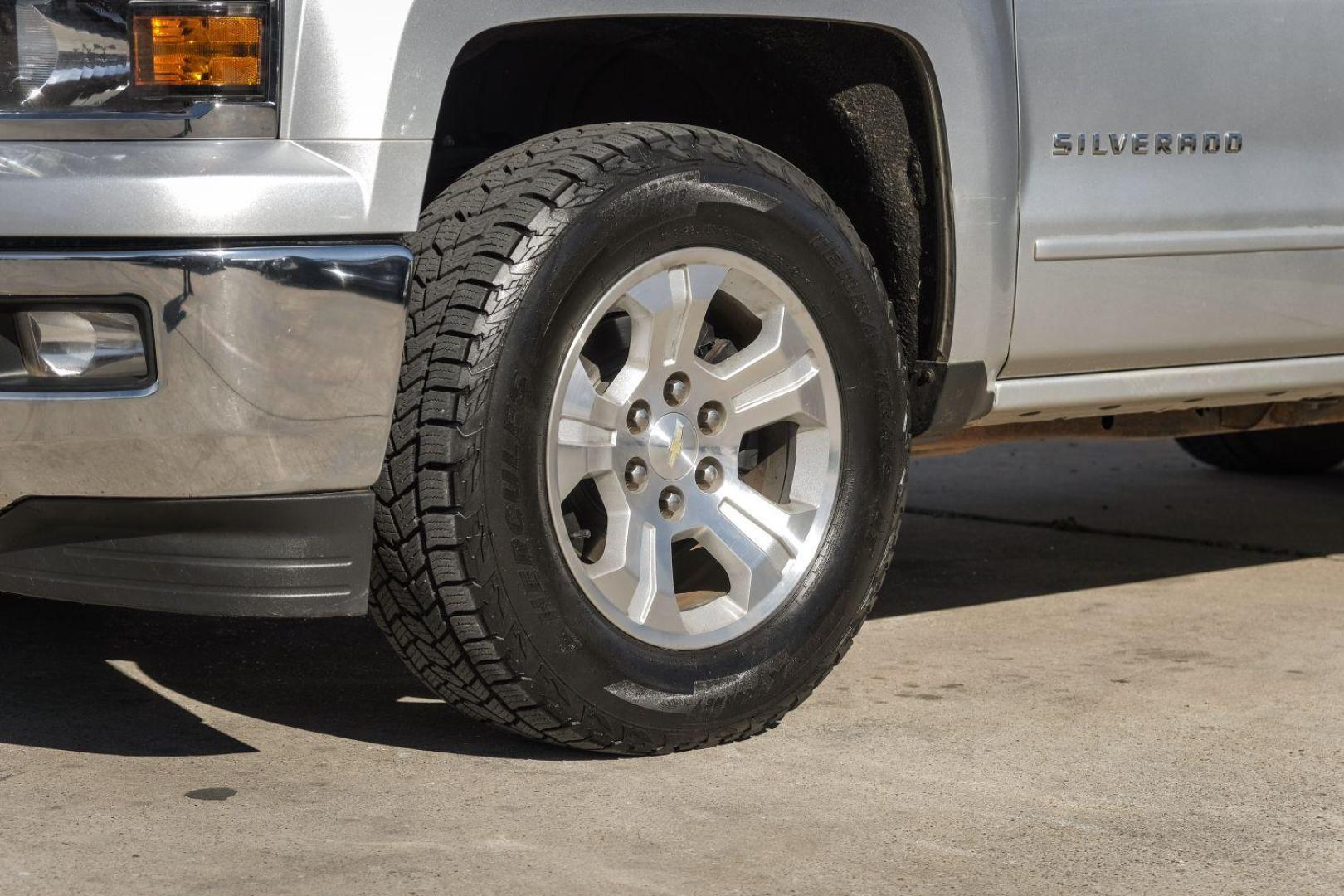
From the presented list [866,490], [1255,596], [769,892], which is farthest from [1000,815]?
[1255,596]

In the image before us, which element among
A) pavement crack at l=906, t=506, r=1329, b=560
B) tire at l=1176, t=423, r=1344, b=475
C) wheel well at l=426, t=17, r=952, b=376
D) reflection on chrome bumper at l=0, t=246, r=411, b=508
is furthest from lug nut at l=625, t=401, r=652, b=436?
tire at l=1176, t=423, r=1344, b=475

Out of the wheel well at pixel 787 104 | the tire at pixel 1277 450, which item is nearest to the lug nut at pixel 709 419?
the wheel well at pixel 787 104

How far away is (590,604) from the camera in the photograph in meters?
2.74

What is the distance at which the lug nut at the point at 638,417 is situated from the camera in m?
2.84

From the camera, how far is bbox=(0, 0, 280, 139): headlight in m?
2.43

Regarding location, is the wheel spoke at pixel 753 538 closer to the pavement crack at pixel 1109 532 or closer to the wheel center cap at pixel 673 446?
the wheel center cap at pixel 673 446

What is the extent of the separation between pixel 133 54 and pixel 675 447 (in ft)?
3.26

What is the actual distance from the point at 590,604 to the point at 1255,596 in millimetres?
2019

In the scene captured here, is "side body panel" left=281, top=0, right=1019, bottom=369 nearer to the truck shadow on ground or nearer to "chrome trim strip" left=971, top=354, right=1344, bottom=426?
"chrome trim strip" left=971, top=354, right=1344, bottom=426

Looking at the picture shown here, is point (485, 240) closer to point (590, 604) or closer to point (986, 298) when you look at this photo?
point (590, 604)

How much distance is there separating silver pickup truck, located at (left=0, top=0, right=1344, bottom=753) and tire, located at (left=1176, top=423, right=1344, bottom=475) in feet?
7.65

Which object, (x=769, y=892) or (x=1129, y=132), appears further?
(x=1129, y=132)

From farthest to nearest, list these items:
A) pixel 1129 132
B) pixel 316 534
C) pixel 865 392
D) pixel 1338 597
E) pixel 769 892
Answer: pixel 1338 597 → pixel 1129 132 → pixel 865 392 → pixel 316 534 → pixel 769 892

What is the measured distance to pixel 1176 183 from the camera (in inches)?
130
